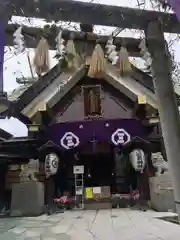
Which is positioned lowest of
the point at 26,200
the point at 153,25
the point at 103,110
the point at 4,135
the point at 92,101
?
the point at 26,200

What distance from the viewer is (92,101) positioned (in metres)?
14.4

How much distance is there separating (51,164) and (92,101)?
360 cm

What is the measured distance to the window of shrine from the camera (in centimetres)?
1428

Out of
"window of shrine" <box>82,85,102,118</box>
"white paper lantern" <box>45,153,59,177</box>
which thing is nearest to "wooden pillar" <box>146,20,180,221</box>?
"white paper lantern" <box>45,153,59,177</box>

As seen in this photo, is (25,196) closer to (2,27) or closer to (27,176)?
(27,176)

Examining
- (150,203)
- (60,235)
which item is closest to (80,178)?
(150,203)

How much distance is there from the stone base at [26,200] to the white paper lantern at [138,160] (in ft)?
14.1

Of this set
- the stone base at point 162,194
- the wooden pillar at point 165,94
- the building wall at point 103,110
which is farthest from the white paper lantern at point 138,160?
the wooden pillar at point 165,94

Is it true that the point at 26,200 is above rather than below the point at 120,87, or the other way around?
below

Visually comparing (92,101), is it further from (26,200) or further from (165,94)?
(165,94)

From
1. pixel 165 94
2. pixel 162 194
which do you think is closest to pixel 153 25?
pixel 165 94

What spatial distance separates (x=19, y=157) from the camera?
48.6ft

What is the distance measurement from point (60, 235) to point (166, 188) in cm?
561

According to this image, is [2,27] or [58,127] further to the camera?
[58,127]
